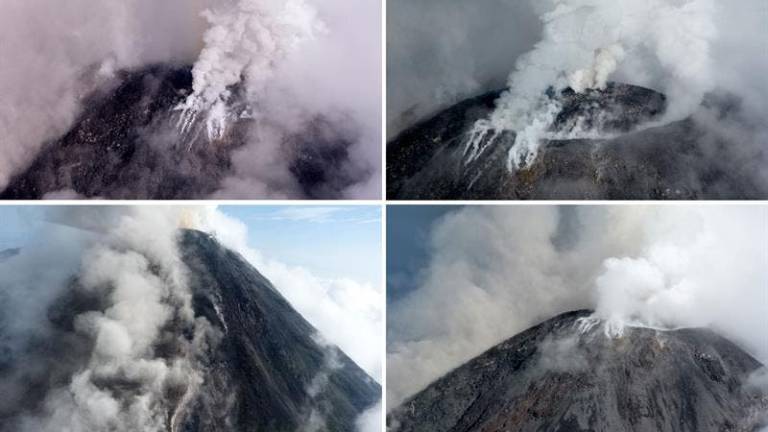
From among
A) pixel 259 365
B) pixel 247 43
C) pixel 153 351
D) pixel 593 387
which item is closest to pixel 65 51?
pixel 247 43

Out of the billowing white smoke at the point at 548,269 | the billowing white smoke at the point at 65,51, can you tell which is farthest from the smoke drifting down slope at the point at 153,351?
the billowing white smoke at the point at 65,51

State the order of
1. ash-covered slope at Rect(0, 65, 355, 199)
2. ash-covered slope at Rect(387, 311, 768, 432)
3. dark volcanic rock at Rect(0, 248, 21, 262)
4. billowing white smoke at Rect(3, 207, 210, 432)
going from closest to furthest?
1. dark volcanic rock at Rect(0, 248, 21, 262)
2. billowing white smoke at Rect(3, 207, 210, 432)
3. ash-covered slope at Rect(0, 65, 355, 199)
4. ash-covered slope at Rect(387, 311, 768, 432)

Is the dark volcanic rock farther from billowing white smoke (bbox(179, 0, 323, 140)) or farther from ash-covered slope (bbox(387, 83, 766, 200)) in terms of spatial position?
ash-covered slope (bbox(387, 83, 766, 200))

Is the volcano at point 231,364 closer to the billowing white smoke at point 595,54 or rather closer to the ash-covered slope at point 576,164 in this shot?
the ash-covered slope at point 576,164

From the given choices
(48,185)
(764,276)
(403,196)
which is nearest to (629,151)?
(764,276)

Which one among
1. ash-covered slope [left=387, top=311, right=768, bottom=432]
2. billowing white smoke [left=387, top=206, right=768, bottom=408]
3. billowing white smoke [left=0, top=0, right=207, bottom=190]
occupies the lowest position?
ash-covered slope [left=387, top=311, right=768, bottom=432]

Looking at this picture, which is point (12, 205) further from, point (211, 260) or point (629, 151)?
point (629, 151)

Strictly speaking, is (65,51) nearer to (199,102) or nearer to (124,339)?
(199,102)

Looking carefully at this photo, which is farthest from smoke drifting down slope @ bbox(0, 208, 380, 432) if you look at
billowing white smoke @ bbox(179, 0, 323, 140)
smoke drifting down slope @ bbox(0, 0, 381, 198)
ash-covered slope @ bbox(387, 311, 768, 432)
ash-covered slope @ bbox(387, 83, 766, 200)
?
ash-covered slope @ bbox(387, 83, 766, 200)
